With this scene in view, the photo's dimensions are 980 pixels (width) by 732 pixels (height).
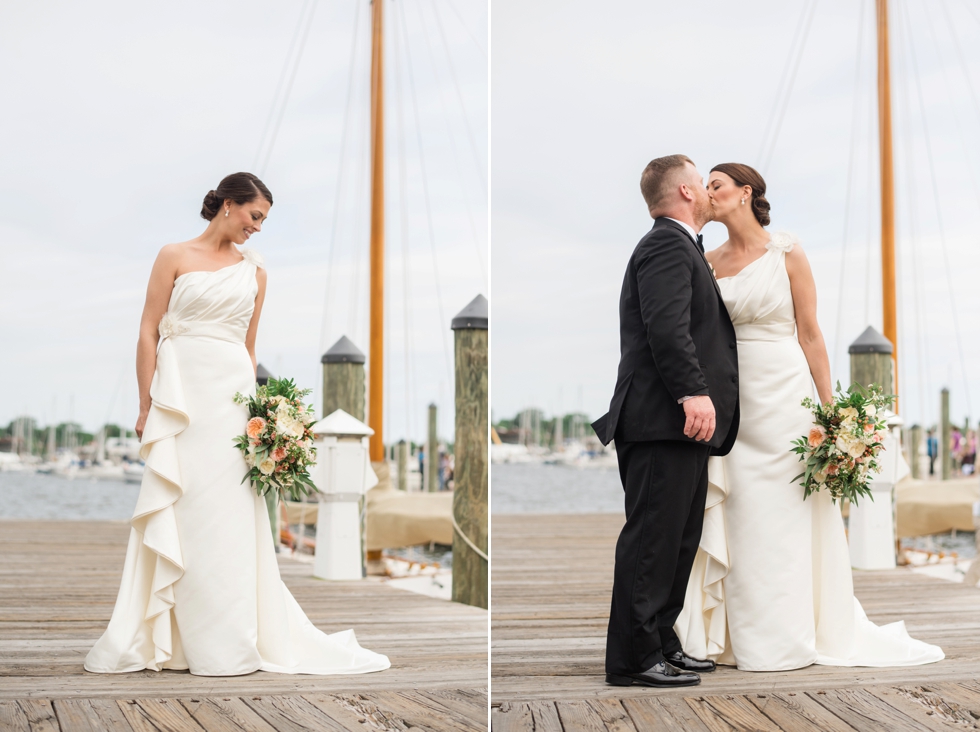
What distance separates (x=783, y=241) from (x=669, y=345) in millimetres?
731

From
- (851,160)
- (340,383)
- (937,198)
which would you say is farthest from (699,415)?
(937,198)

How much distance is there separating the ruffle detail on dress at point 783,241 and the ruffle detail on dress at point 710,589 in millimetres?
756

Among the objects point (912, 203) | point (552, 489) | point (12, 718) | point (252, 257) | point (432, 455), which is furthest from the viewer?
point (552, 489)

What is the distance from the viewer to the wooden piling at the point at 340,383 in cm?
597

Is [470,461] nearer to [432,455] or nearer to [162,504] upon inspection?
[162,504]

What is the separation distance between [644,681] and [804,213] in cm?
716

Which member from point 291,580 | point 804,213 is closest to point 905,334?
point 804,213

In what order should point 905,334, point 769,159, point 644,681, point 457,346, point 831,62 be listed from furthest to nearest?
point 831,62 → point 905,334 → point 769,159 → point 457,346 → point 644,681

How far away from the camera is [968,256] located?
1265 centimetres

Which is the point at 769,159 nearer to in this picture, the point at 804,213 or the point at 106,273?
the point at 804,213

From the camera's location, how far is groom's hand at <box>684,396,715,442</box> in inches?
104

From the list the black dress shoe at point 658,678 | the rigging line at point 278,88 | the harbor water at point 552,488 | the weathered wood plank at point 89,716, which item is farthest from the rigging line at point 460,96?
the harbor water at point 552,488

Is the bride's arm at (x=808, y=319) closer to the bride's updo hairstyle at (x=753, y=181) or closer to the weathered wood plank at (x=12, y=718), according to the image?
the bride's updo hairstyle at (x=753, y=181)

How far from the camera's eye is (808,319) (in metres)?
3.11
